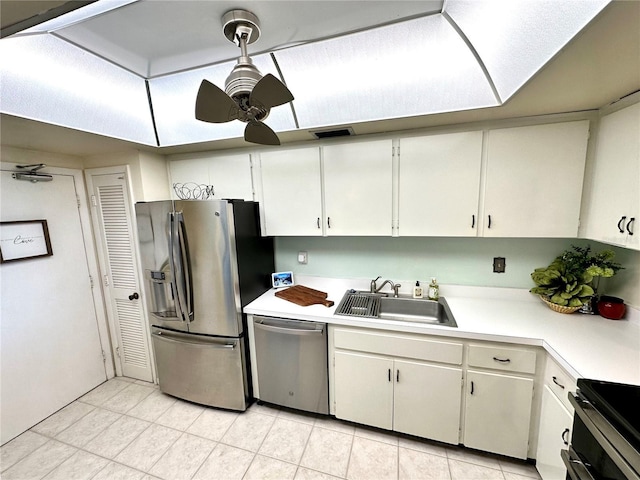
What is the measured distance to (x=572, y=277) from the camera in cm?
167

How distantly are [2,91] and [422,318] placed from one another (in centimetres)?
298

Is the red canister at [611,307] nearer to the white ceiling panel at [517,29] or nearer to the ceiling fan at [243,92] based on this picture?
the white ceiling panel at [517,29]

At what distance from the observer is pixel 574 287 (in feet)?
5.50

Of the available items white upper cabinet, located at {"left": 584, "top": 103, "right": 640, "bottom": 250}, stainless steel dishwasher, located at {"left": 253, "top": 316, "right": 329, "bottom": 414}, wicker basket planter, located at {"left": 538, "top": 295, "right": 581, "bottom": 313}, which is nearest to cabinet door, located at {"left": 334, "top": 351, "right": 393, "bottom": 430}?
stainless steel dishwasher, located at {"left": 253, "top": 316, "right": 329, "bottom": 414}

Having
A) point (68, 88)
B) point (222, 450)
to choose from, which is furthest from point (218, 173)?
point (222, 450)

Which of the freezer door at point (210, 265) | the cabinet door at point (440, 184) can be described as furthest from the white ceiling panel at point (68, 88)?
the cabinet door at point (440, 184)

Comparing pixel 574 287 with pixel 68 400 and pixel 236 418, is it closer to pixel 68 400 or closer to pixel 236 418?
pixel 236 418

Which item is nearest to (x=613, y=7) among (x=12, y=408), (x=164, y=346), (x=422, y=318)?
(x=422, y=318)

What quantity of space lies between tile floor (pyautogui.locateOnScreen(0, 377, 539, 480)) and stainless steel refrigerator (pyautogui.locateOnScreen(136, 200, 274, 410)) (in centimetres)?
25

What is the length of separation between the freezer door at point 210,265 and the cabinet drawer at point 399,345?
34.5 inches

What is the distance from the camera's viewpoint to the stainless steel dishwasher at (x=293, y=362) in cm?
190

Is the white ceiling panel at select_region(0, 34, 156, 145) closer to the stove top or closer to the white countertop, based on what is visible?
the white countertop

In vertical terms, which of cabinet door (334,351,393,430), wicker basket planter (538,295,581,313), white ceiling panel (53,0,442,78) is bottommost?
cabinet door (334,351,393,430)

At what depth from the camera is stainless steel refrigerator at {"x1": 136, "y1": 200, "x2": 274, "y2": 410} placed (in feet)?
6.33
